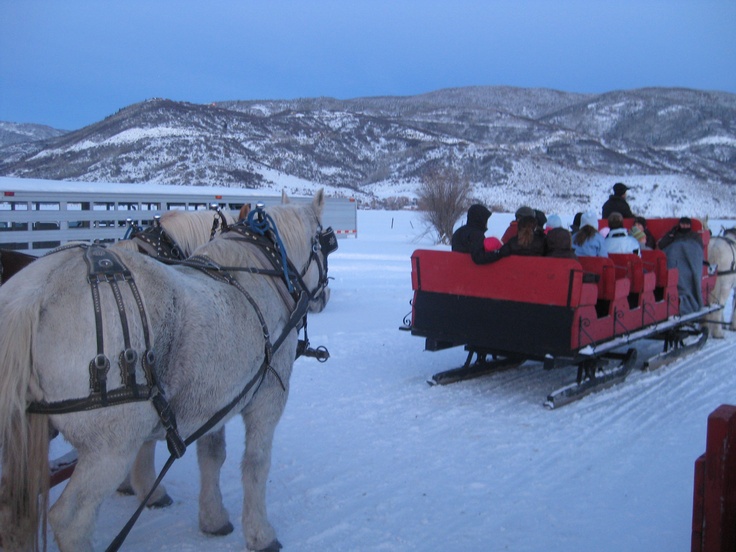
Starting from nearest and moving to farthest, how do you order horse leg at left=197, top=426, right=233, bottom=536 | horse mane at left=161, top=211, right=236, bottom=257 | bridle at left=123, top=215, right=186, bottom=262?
1. horse leg at left=197, top=426, right=233, bottom=536
2. bridle at left=123, top=215, right=186, bottom=262
3. horse mane at left=161, top=211, right=236, bottom=257

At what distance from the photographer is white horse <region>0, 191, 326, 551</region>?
2.35 meters

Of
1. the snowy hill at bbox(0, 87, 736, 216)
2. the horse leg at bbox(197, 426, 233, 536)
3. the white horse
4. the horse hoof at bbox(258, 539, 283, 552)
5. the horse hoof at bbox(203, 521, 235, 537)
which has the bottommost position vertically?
the horse hoof at bbox(203, 521, 235, 537)

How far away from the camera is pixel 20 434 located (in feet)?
7.69

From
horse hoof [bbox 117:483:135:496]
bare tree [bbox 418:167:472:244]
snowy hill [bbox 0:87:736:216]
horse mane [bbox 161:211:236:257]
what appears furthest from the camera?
snowy hill [bbox 0:87:736:216]

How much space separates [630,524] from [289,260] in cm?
267

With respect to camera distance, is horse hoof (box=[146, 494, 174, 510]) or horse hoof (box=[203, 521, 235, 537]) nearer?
horse hoof (box=[203, 521, 235, 537])

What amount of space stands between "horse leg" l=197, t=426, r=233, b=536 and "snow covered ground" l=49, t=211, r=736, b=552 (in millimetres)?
72

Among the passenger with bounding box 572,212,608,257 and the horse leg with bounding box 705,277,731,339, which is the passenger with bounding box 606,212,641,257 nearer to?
the passenger with bounding box 572,212,608,257

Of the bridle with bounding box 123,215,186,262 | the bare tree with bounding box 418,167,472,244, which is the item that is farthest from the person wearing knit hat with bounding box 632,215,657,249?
the bare tree with bounding box 418,167,472,244

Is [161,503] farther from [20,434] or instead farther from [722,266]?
[722,266]

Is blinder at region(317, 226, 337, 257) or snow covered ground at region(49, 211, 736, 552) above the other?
blinder at region(317, 226, 337, 257)

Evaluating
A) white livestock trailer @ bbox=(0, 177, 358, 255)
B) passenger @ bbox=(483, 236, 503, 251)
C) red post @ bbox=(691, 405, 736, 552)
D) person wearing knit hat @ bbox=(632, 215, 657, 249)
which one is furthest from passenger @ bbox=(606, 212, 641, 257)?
white livestock trailer @ bbox=(0, 177, 358, 255)

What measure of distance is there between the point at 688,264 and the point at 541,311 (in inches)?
152

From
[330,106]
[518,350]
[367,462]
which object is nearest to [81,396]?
[367,462]
